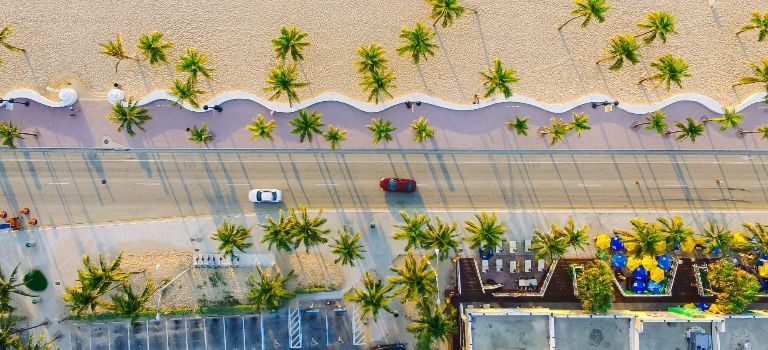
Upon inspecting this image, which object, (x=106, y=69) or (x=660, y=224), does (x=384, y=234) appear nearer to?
(x=660, y=224)

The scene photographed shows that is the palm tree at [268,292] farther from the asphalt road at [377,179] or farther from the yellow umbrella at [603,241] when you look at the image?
the yellow umbrella at [603,241]

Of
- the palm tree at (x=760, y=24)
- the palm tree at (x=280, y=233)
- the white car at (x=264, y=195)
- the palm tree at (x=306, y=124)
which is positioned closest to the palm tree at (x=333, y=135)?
the palm tree at (x=306, y=124)

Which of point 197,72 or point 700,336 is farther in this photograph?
point 197,72

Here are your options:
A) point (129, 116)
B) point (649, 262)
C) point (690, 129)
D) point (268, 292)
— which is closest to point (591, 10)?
point (690, 129)

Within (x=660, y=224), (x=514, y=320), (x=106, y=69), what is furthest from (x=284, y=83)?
(x=660, y=224)

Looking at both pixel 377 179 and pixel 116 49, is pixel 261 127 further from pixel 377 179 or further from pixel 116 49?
pixel 116 49

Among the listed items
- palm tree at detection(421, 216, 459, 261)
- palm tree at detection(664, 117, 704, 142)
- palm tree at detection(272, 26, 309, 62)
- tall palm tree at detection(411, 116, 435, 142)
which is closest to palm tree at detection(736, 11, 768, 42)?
palm tree at detection(664, 117, 704, 142)

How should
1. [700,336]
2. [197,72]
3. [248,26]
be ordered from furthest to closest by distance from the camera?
1. [248,26]
2. [197,72]
3. [700,336]
